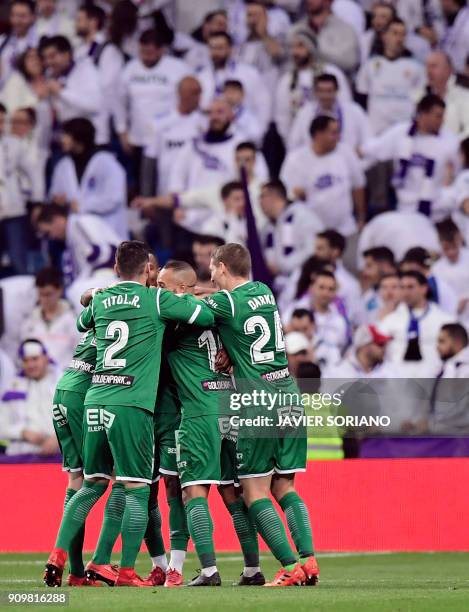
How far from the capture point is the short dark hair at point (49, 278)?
54.0 feet

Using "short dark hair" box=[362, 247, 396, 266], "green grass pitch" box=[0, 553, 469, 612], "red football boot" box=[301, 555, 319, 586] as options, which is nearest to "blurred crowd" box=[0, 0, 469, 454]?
"short dark hair" box=[362, 247, 396, 266]

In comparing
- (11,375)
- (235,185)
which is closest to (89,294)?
(11,375)

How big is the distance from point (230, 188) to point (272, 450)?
8647mm

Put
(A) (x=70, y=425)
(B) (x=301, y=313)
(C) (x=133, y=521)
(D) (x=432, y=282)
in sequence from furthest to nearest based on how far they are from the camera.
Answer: (D) (x=432, y=282), (B) (x=301, y=313), (A) (x=70, y=425), (C) (x=133, y=521)

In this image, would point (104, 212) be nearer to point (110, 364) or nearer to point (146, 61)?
point (146, 61)

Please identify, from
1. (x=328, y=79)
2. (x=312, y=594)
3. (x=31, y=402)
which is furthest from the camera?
(x=328, y=79)

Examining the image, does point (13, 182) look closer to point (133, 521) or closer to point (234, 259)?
point (234, 259)

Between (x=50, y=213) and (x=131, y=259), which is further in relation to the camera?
(x=50, y=213)

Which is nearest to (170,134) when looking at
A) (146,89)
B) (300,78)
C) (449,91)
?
(146,89)

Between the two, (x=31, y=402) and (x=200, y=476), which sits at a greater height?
(x=31, y=402)

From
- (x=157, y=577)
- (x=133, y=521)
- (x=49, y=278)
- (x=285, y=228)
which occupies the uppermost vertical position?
(x=285, y=228)

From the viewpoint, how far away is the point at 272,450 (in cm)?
870

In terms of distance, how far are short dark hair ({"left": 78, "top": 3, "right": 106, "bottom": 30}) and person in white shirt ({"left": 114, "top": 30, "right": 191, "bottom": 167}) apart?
874 millimetres

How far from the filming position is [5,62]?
18.7m
